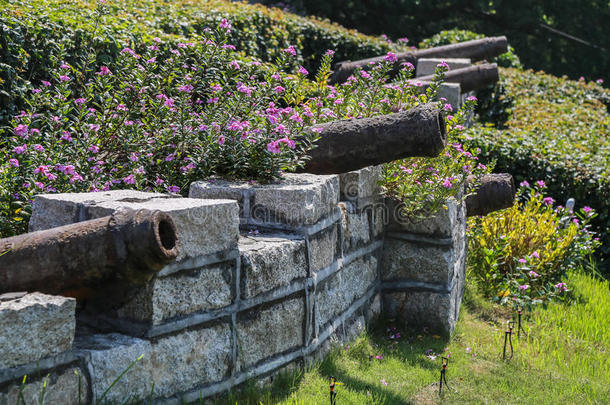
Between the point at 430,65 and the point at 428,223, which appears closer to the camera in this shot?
the point at 428,223

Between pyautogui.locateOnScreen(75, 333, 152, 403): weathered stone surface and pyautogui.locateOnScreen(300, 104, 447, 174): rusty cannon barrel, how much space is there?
178cm

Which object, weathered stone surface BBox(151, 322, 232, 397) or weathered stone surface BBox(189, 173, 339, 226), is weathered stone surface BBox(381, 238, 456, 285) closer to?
weathered stone surface BBox(189, 173, 339, 226)

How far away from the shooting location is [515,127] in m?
9.70

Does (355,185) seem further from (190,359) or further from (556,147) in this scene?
(556,147)

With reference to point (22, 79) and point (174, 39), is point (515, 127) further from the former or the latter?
point (22, 79)

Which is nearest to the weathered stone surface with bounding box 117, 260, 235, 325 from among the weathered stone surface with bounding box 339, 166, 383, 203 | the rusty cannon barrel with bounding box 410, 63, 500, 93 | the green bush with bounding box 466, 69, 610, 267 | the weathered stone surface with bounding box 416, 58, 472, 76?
the weathered stone surface with bounding box 339, 166, 383, 203

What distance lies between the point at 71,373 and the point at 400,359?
2377 millimetres

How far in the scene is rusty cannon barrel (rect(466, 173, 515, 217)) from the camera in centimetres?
555

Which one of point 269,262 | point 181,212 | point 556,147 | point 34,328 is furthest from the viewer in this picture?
point 556,147

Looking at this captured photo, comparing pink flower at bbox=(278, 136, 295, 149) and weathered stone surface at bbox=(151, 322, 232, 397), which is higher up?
pink flower at bbox=(278, 136, 295, 149)

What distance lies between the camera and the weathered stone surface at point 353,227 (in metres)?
4.42

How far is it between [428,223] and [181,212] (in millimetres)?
2433

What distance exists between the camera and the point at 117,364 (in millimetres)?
2773

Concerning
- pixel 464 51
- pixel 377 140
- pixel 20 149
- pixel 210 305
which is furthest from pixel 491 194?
pixel 464 51
